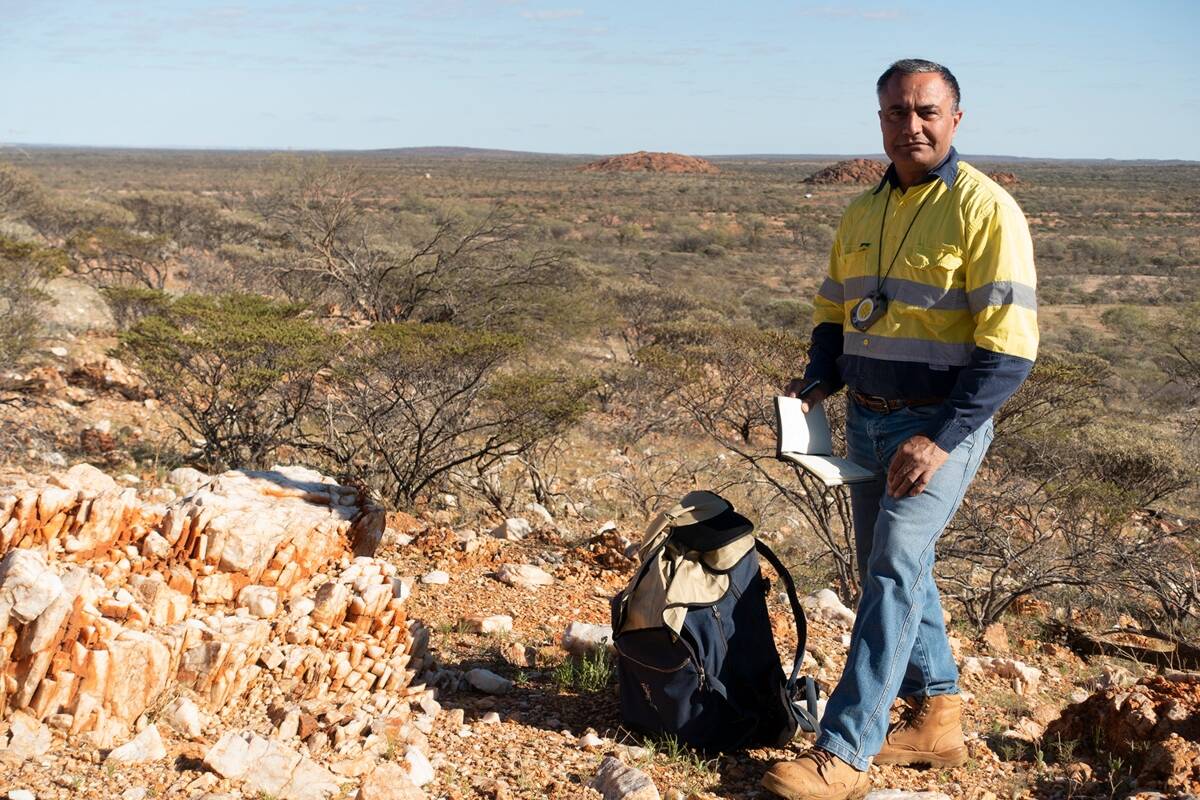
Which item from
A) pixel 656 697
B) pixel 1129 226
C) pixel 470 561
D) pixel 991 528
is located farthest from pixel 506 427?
pixel 1129 226

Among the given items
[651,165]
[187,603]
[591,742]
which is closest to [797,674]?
[591,742]

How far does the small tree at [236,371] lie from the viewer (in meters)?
6.93

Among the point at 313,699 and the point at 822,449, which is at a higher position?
the point at 822,449

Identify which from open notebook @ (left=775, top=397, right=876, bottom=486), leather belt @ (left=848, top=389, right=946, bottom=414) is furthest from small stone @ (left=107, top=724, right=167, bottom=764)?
leather belt @ (left=848, top=389, right=946, bottom=414)

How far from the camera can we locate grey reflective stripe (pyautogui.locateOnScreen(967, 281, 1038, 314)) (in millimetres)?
2195

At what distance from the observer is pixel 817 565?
6.88 meters

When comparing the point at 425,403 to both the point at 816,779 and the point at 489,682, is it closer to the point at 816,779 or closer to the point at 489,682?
the point at 489,682

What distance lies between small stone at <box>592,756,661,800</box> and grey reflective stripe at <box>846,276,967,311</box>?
4.38ft

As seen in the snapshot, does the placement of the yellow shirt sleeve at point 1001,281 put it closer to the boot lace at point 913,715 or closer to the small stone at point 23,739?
the boot lace at point 913,715

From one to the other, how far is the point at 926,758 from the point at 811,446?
90cm

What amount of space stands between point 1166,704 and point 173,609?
284cm

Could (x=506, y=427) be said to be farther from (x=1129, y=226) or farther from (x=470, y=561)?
(x=1129, y=226)

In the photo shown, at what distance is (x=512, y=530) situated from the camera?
5512 mm

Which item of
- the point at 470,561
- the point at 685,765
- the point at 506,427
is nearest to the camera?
the point at 685,765
